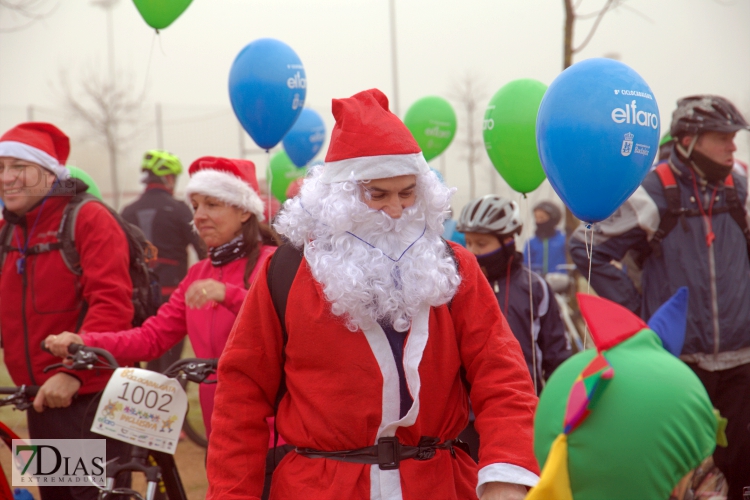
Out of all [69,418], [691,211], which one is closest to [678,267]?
[691,211]

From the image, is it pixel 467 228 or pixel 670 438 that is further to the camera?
pixel 467 228

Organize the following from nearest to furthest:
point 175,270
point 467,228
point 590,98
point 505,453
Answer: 1. point 505,453
2. point 590,98
3. point 467,228
4. point 175,270

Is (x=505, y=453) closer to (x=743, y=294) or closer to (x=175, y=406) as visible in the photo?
(x=175, y=406)

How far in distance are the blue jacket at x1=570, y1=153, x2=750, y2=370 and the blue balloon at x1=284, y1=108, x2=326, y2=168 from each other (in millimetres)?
5237

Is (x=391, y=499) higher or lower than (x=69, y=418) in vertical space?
higher

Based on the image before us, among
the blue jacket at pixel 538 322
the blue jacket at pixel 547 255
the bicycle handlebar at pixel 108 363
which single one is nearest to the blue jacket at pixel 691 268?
the blue jacket at pixel 538 322

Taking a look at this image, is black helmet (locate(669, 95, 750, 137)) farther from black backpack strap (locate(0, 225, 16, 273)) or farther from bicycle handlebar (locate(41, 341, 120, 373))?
black backpack strap (locate(0, 225, 16, 273))

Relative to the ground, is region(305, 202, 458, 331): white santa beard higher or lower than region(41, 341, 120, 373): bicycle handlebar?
higher

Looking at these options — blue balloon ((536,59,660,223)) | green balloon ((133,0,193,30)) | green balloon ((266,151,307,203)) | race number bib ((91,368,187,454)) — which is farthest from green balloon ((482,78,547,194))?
green balloon ((266,151,307,203))

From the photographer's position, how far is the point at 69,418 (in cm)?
387

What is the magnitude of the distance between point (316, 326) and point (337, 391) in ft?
0.67

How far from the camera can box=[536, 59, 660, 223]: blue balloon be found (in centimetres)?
303

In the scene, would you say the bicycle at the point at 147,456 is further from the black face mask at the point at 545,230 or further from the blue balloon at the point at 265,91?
the black face mask at the point at 545,230

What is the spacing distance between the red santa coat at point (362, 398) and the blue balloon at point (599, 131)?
0.90 metres
